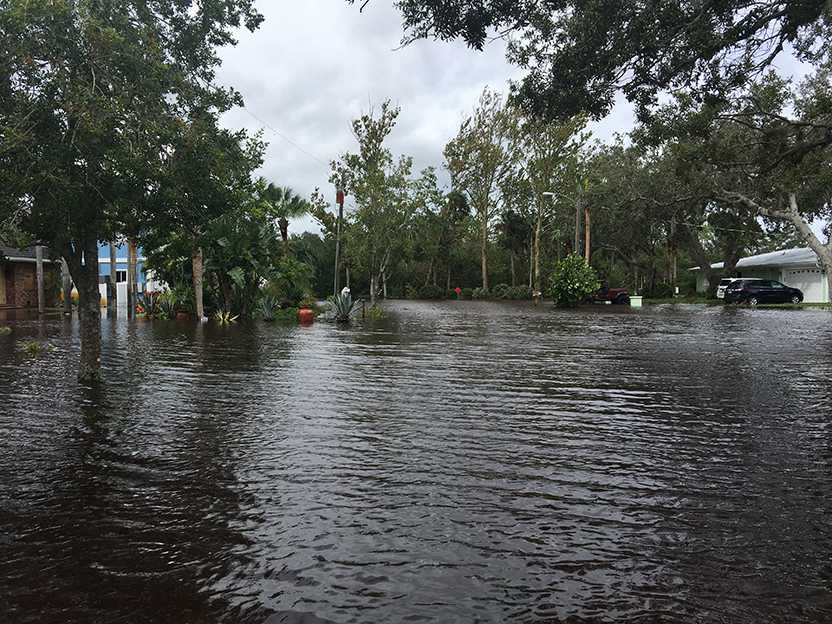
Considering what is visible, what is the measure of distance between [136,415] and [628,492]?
5.34 m

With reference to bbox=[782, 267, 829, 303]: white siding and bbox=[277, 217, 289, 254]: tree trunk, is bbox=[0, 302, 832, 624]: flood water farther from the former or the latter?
bbox=[782, 267, 829, 303]: white siding

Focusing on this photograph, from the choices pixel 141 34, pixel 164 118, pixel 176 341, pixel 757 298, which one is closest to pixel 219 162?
pixel 164 118

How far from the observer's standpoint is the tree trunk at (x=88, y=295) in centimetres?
817

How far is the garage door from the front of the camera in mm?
42250

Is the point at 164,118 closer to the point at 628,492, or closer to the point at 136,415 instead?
the point at 136,415

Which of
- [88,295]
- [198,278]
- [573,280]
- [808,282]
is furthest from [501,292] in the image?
[88,295]

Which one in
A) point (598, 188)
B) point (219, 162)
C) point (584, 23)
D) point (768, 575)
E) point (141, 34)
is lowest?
point (768, 575)

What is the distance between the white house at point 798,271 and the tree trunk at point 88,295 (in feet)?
148

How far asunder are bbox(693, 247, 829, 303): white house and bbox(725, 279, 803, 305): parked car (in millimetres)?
2729

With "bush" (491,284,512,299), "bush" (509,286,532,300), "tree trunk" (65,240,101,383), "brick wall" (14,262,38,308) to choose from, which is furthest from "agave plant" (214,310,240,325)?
"bush" (491,284,512,299)

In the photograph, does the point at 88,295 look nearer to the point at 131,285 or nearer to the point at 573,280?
the point at 131,285

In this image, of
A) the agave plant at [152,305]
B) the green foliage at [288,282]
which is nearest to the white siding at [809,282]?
the green foliage at [288,282]

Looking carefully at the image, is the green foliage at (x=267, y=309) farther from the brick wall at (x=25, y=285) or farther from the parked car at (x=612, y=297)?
the parked car at (x=612, y=297)

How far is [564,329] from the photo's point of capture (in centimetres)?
2020
